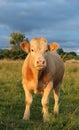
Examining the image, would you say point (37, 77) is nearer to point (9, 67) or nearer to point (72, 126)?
point (72, 126)

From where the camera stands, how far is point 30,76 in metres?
9.09

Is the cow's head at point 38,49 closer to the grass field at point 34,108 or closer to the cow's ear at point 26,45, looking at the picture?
the cow's ear at point 26,45

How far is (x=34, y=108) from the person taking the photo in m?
10.2

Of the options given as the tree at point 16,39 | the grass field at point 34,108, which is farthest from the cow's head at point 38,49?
the tree at point 16,39

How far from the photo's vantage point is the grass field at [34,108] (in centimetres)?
738

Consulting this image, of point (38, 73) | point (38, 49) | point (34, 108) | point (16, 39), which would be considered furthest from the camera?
point (16, 39)

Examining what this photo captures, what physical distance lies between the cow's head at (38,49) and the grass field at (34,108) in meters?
1.26

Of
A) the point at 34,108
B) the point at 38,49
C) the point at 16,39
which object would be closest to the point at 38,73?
the point at 38,49

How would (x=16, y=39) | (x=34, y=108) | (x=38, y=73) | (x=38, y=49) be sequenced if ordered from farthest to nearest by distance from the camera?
(x=16, y=39), (x=34, y=108), (x=38, y=73), (x=38, y=49)

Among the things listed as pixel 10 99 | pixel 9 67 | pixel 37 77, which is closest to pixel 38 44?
pixel 37 77

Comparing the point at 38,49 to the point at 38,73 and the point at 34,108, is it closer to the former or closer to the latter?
the point at 38,73

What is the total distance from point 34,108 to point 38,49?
2.26m

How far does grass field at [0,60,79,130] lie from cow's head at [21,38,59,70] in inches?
49.7

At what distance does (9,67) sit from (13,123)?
14.6 metres
